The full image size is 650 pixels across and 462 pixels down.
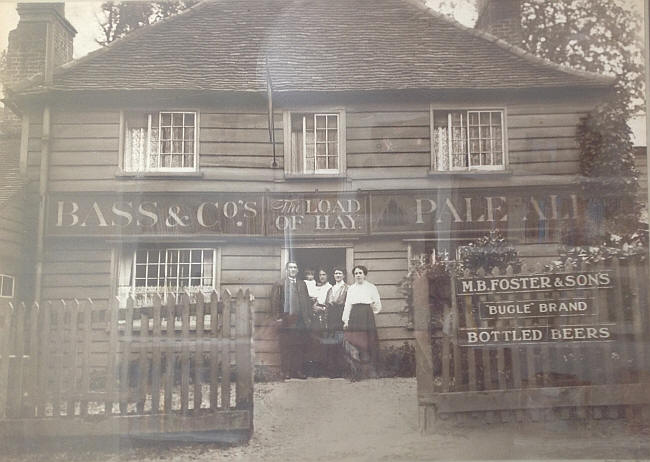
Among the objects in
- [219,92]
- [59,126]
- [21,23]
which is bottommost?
[59,126]

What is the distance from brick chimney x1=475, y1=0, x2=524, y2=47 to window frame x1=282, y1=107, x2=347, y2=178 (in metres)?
0.90

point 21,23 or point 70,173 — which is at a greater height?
point 21,23

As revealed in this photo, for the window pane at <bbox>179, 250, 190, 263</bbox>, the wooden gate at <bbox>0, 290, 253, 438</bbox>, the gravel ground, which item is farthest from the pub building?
the gravel ground

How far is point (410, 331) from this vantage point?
117 inches

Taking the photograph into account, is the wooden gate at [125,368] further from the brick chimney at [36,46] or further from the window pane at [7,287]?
the brick chimney at [36,46]

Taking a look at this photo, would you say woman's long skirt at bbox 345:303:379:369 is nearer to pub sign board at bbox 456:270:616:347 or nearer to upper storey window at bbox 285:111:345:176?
pub sign board at bbox 456:270:616:347

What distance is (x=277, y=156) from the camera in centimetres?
303

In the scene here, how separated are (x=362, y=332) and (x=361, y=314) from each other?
0.09 meters

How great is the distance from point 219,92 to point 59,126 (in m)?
0.86

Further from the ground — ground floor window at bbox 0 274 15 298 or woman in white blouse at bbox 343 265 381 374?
ground floor window at bbox 0 274 15 298

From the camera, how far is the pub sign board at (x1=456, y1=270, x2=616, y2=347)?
9.82ft

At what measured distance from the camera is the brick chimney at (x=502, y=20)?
10.2ft

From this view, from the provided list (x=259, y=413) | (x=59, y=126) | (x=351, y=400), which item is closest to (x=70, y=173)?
(x=59, y=126)

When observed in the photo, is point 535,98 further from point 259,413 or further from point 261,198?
point 259,413
